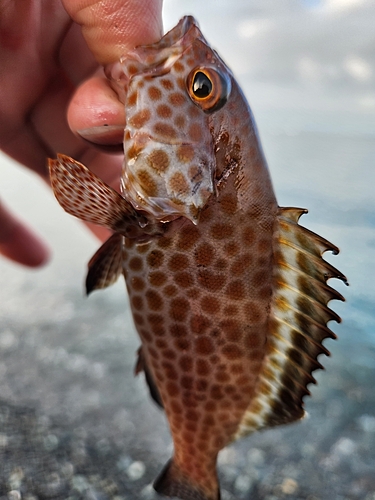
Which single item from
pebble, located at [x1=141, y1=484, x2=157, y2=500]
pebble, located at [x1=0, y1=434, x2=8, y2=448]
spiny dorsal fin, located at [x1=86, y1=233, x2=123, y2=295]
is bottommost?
pebble, located at [x1=0, y1=434, x2=8, y2=448]

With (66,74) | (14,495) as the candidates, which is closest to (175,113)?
(66,74)

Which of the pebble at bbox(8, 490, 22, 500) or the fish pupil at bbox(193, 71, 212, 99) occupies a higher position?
the fish pupil at bbox(193, 71, 212, 99)

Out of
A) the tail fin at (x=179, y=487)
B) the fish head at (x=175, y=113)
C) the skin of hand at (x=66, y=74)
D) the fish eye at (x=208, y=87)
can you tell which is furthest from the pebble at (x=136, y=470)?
the fish eye at (x=208, y=87)

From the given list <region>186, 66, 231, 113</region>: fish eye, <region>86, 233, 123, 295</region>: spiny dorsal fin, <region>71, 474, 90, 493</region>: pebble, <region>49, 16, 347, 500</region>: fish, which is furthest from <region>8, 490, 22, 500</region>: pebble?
<region>186, 66, 231, 113</region>: fish eye

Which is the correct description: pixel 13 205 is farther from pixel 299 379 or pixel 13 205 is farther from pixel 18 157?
pixel 299 379

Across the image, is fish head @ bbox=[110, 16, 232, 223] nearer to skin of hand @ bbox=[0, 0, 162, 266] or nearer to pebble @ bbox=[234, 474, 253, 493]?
skin of hand @ bbox=[0, 0, 162, 266]
